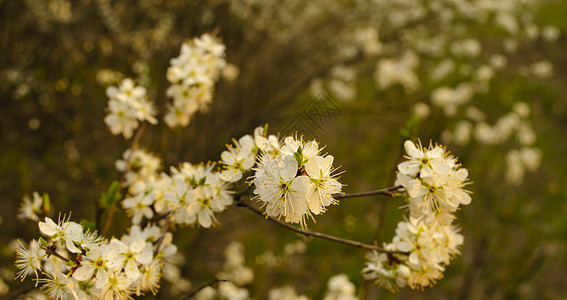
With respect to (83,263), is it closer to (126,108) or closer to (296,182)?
(296,182)

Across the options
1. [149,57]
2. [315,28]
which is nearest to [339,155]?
[315,28]

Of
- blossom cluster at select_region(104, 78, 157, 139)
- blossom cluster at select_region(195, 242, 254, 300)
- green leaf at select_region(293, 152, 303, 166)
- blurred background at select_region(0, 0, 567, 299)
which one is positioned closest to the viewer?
green leaf at select_region(293, 152, 303, 166)

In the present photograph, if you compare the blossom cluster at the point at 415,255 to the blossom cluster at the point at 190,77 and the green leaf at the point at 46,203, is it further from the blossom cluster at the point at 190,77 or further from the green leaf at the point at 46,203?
the green leaf at the point at 46,203

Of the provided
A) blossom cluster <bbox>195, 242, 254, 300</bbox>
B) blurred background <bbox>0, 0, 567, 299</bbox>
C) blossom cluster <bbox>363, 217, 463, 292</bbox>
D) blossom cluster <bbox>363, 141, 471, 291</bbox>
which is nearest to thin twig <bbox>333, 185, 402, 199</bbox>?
blossom cluster <bbox>363, 141, 471, 291</bbox>

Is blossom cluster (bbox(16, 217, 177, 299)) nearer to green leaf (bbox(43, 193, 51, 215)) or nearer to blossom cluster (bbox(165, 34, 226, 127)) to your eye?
green leaf (bbox(43, 193, 51, 215))

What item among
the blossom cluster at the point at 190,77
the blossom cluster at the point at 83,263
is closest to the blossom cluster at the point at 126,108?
the blossom cluster at the point at 190,77
